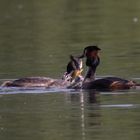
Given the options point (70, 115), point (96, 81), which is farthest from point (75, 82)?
point (70, 115)

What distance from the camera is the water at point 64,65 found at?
14.1 meters

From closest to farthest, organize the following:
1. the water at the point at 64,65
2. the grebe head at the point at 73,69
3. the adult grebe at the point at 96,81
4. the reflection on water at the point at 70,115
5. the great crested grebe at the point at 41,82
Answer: the reflection on water at the point at 70,115
the water at the point at 64,65
the adult grebe at the point at 96,81
the great crested grebe at the point at 41,82
the grebe head at the point at 73,69

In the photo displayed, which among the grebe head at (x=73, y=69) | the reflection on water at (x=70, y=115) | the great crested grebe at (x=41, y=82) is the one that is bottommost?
the reflection on water at (x=70, y=115)

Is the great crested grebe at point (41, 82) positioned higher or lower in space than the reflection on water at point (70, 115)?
higher

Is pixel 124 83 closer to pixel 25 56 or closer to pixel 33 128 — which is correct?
pixel 33 128

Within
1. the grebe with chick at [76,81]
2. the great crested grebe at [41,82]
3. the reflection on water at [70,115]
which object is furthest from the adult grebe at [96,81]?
the great crested grebe at [41,82]

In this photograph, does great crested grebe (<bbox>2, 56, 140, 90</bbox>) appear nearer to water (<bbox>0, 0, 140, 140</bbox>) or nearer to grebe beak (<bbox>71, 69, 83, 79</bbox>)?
grebe beak (<bbox>71, 69, 83, 79</bbox>)

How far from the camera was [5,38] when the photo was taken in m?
29.0

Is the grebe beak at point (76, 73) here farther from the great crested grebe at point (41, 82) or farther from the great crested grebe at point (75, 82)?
the great crested grebe at point (41, 82)

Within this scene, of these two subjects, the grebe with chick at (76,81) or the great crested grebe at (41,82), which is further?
the great crested grebe at (41,82)

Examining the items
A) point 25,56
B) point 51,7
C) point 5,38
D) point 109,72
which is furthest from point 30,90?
point 51,7

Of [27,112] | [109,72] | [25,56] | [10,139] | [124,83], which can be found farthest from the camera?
[25,56]

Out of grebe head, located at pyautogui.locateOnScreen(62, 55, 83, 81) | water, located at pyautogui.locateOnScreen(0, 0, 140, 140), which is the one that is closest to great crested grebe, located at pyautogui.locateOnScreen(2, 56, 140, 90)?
grebe head, located at pyautogui.locateOnScreen(62, 55, 83, 81)

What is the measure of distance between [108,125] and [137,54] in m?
8.04
